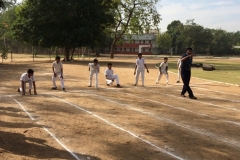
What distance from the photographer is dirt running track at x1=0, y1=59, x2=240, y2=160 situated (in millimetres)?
5602

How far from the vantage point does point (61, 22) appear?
35719mm

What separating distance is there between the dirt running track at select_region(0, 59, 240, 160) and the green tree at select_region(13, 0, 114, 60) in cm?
2394

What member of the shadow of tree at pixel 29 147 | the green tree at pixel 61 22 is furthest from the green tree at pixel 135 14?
the shadow of tree at pixel 29 147

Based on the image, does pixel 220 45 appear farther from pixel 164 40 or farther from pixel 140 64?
pixel 140 64

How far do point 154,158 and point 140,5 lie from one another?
163 feet

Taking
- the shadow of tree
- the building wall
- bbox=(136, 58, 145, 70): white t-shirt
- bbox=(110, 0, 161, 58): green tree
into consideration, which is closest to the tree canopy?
Answer: the building wall

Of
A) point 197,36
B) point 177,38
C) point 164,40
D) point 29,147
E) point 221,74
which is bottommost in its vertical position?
point 29,147

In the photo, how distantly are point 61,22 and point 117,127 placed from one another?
100 feet

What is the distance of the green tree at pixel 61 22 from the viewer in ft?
113

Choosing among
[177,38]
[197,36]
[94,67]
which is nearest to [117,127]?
[94,67]

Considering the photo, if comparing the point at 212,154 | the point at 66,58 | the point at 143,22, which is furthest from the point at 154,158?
the point at 143,22

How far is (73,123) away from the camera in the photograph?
752 cm

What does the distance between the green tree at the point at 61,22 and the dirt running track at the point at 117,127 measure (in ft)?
78.5

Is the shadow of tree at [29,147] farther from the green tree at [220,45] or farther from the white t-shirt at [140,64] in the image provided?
the green tree at [220,45]
